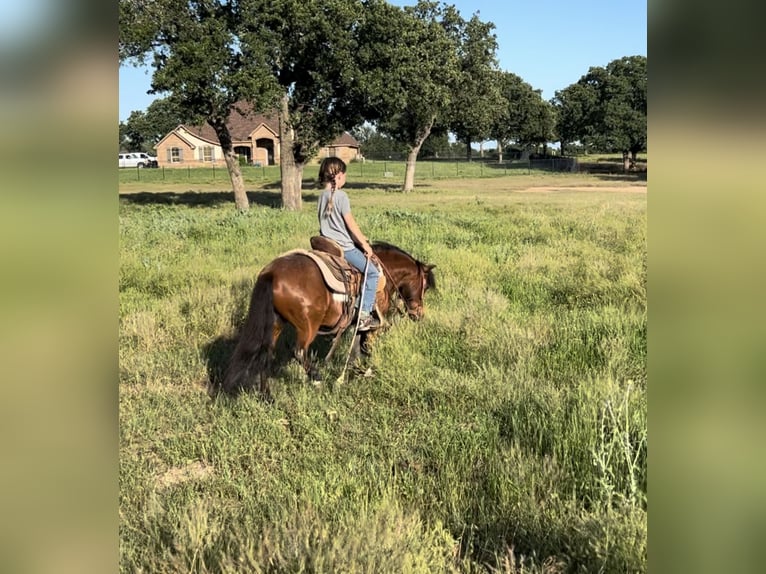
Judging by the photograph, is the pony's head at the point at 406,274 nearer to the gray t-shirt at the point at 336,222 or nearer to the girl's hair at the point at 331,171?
the gray t-shirt at the point at 336,222

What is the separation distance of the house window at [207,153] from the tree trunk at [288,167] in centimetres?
5365

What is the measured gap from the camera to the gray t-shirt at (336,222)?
5930 mm

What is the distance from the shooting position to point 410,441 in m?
4.61

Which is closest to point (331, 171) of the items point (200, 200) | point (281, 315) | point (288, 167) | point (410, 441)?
point (281, 315)

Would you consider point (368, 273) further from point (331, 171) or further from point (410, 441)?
point (410, 441)

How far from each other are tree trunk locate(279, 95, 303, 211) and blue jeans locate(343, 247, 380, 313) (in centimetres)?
2005

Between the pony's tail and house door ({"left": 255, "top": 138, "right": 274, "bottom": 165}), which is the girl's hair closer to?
the pony's tail

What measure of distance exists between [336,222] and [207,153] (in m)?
75.5

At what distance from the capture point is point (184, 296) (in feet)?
29.1

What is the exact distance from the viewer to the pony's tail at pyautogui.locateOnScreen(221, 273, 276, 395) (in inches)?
209

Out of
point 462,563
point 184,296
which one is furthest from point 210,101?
point 462,563

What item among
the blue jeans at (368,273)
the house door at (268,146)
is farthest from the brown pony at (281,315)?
the house door at (268,146)
